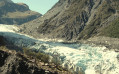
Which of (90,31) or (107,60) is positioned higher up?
(90,31)

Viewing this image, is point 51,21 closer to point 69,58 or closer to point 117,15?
point 117,15

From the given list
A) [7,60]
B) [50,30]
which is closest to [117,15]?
[50,30]

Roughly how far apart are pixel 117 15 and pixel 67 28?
132 feet

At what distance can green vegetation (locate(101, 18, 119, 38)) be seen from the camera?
476 ft

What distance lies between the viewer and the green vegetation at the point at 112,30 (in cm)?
14500

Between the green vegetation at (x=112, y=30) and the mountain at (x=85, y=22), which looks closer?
the green vegetation at (x=112, y=30)

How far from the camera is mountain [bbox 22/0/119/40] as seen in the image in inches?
6309

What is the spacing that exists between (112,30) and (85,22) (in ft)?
111

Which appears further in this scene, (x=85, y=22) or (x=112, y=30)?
(x=85, y=22)

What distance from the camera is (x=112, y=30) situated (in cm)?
14975

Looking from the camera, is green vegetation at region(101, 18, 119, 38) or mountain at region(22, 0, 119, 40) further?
mountain at region(22, 0, 119, 40)

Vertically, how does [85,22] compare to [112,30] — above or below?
above

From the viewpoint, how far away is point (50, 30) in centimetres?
18762

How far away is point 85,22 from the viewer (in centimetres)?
17912
